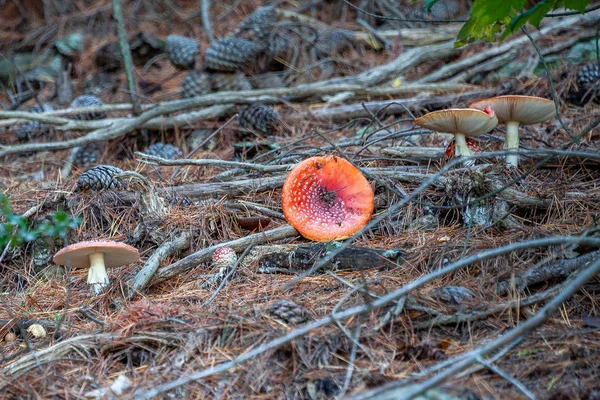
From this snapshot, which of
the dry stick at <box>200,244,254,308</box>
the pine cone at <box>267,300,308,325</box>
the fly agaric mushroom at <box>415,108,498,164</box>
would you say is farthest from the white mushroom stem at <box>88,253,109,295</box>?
the fly agaric mushroom at <box>415,108,498,164</box>

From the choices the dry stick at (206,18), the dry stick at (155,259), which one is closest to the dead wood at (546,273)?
the dry stick at (155,259)

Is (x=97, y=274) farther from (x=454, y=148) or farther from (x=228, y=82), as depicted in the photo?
(x=228, y=82)

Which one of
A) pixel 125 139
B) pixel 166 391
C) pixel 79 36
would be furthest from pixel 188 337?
pixel 79 36

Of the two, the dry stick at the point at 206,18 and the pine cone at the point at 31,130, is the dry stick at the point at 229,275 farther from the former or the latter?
the dry stick at the point at 206,18

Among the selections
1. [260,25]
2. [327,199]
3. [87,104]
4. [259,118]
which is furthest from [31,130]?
[327,199]

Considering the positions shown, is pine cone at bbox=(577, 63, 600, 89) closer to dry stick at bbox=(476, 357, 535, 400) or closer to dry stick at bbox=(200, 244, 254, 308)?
dry stick at bbox=(200, 244, 254, 308)
